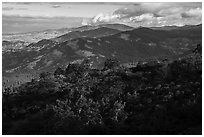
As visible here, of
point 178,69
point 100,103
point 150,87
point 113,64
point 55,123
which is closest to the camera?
point 55,123

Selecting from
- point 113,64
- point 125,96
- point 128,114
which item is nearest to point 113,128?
point 128,114

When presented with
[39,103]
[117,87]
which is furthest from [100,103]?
[39,103]

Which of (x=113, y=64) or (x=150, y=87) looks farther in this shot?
(x=113, y=64)

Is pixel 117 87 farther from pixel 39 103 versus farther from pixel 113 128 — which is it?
pixel 113 128

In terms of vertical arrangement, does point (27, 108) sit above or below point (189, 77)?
below

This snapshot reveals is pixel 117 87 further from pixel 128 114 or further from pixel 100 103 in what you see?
pixel 128 114

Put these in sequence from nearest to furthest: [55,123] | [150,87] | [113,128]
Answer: [113,128]
[55,123]
[150,87]
